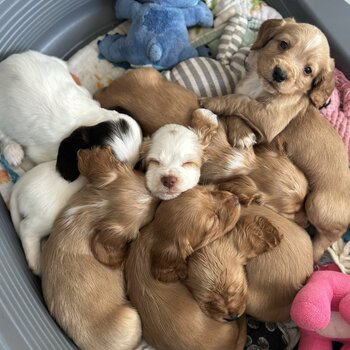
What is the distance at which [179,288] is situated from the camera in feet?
6.30

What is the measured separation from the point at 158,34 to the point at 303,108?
83 cm

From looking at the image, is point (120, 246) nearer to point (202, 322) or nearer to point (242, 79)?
point (202, 322)

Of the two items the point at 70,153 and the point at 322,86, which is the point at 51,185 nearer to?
the point at 70,153

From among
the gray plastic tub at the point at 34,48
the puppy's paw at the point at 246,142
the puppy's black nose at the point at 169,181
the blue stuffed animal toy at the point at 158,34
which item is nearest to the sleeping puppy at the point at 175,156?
the puppy's black nose at the point at 169,181

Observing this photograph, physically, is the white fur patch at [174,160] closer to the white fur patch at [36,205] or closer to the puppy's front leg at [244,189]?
the puppy's front leg at [244,189]

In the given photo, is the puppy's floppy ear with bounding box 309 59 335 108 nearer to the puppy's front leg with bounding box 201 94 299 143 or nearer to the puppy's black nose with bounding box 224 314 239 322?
the puppy's front leg with bounding box 201 94 299 143

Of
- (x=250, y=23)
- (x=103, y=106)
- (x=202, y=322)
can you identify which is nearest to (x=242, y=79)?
(x=250, y=23)

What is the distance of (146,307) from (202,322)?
23 centimetres

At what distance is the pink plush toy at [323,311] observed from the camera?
1812 mm

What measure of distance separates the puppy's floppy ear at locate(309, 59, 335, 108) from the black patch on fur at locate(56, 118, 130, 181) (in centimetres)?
91

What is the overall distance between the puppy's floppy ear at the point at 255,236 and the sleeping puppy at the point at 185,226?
0.07 m

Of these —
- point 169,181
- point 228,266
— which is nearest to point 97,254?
point 169,181

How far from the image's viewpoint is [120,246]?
1.96 meters

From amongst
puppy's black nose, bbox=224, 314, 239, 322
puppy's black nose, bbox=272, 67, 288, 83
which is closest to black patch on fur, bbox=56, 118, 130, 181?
puppy's black nose, bbox=272, 67, 288, 83
